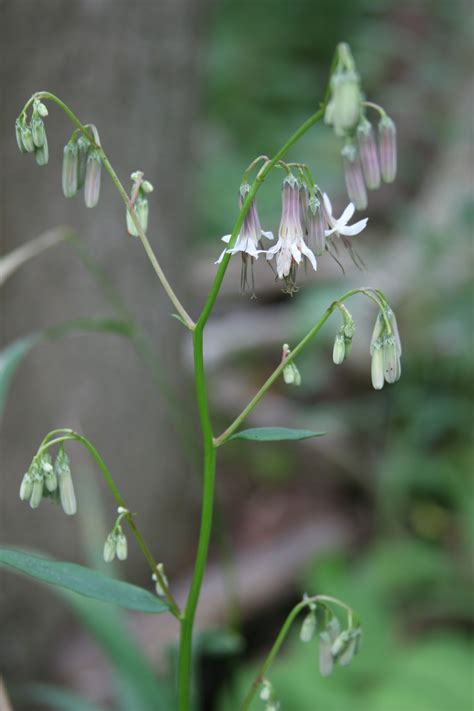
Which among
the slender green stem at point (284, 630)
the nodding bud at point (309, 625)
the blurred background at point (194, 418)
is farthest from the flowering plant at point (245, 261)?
the blurred background at point (194, 418)

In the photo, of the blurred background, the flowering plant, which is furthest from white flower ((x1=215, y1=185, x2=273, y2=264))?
the blurred background

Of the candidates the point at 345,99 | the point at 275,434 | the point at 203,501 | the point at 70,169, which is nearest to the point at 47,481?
the point at 203,501

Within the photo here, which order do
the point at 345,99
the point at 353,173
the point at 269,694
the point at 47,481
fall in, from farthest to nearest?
the point at 269,694 → the point at 47,481 → the point at 353,173 → the point at 345,99

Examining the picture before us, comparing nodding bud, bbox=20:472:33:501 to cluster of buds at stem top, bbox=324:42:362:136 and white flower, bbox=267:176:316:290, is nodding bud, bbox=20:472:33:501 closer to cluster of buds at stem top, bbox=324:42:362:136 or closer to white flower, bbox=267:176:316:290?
white flower, bbox=267:176:316:290

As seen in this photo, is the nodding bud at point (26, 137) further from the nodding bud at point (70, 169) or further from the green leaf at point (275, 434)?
the green leaf at point (275, 434)

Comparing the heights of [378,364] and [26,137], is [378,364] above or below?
below

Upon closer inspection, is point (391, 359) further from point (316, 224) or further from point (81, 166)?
point (81, 166)

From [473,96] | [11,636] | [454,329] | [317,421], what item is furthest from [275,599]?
[473,96]
